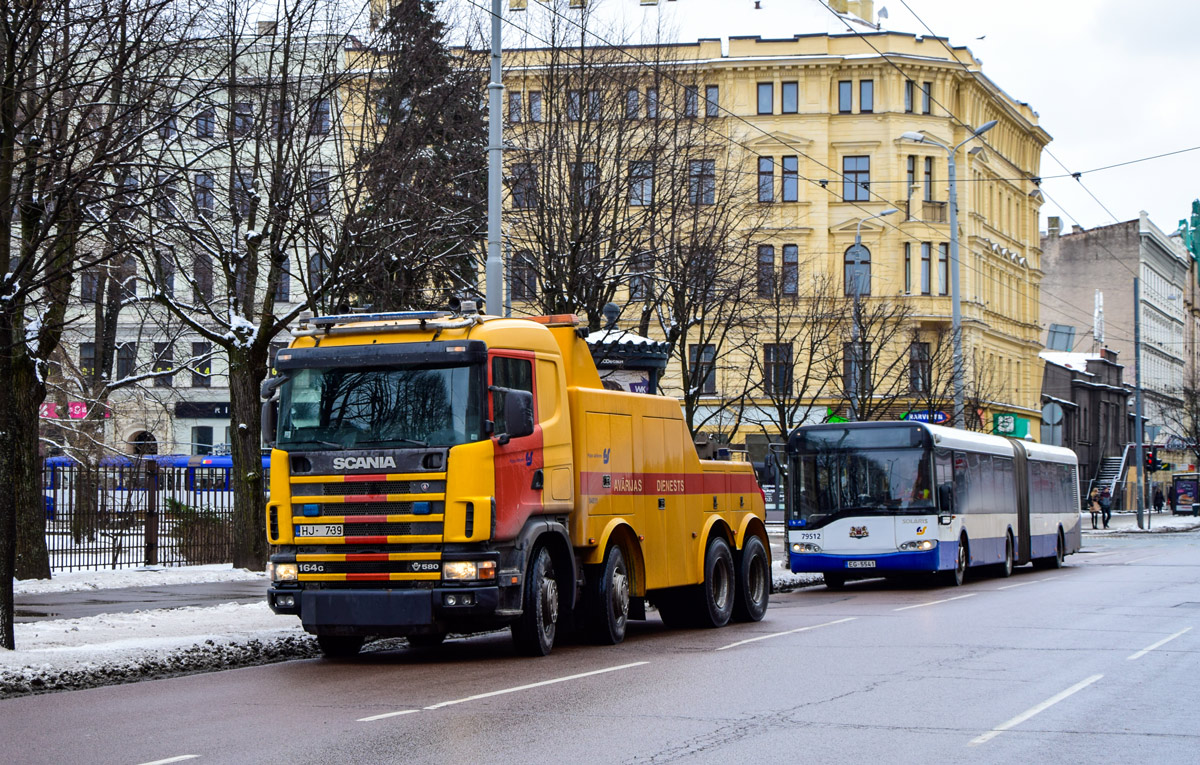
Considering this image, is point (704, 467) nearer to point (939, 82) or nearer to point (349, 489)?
point (349, 489)

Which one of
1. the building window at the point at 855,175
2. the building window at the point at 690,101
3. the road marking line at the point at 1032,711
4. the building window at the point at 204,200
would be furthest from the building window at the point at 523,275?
the building window at the point at 855,175

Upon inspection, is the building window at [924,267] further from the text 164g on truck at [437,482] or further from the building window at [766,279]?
the text 164g on truck at [437,482]

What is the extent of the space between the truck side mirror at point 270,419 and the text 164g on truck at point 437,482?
0.04 m

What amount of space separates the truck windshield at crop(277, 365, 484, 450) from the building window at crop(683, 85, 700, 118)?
18220mm

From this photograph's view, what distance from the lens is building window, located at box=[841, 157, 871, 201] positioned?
67.5 metres

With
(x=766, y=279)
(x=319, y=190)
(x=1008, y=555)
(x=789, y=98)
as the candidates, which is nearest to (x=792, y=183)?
(x=789, y=98)

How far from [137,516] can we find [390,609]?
12938mm

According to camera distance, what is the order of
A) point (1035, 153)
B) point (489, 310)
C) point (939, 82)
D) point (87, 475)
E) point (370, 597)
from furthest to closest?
point (1035, 153) → point (939, 82) → point (87, 475) → point (489, 310) → point (370, 597)

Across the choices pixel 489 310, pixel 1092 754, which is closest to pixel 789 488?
pixel 489 310

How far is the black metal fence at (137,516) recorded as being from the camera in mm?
24344

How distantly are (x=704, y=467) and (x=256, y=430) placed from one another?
372 inches

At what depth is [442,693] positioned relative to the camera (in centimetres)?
1177

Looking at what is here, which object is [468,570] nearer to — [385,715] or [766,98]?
[385,715]

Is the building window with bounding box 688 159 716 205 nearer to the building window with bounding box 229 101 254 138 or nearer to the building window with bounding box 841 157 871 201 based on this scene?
the building window with bounding box 229 101 254 138
